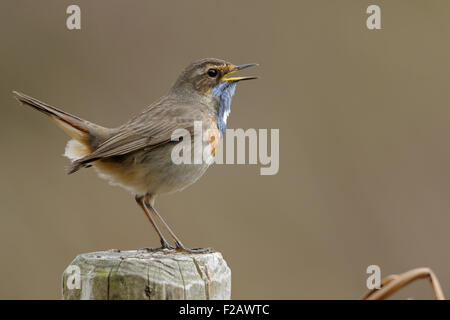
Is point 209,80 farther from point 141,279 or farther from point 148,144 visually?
point 141,279

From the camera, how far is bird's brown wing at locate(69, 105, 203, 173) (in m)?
4.93

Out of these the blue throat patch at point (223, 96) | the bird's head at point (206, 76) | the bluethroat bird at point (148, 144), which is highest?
the bird's head at point (206, 76)

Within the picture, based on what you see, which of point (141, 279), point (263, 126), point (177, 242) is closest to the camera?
point (141, 279)

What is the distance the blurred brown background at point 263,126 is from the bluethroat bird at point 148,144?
103 inches

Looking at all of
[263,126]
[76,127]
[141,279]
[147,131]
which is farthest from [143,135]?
[263,126]

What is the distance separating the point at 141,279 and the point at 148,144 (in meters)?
1.75

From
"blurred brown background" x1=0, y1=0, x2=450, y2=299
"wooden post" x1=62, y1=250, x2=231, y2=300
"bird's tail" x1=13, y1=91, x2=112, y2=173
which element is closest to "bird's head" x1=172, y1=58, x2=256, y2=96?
"bird's tail" x1=13, y1=91, x2=112, y2=173

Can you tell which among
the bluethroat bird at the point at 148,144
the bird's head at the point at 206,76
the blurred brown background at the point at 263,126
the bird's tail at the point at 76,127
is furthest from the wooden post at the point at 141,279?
the blurred brown background at the point at 263,126

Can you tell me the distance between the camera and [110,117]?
8016 millimetres

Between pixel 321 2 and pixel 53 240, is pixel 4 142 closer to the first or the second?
pixel 53 240

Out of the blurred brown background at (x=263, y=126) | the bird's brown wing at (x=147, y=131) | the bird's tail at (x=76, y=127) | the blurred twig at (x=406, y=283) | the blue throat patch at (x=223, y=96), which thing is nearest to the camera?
the blurred twig at (x=406, y=283)

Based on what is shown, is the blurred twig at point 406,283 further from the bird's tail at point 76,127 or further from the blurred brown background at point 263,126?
the blurred brown background at point 263,126

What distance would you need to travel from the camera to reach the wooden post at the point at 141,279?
339 cm

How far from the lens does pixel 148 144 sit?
4996mm
